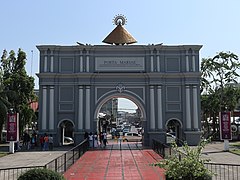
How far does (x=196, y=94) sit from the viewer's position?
1336 inches

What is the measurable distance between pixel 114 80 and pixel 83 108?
13.2ft

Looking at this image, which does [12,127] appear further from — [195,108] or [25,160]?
[195,108]

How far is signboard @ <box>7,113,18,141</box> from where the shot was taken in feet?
93.6

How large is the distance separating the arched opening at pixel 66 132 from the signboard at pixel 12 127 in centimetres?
592

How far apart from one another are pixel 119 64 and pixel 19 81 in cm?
1180

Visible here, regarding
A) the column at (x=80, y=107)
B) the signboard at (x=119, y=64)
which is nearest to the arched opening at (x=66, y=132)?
the column at (x=80, y=107)

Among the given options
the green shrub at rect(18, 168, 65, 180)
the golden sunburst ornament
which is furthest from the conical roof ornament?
the green shrub at rect(18, 168, 65, 180)

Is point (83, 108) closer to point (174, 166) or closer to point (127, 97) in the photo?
point (127, 97)

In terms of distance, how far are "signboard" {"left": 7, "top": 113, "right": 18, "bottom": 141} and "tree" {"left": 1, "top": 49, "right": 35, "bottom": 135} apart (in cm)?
708

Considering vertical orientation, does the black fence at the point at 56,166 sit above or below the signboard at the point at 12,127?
below

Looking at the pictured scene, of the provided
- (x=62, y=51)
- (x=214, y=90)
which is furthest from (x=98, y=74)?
(x=214, y=90)

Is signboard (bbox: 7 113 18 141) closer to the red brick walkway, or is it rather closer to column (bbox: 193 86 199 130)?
the red brick walkway

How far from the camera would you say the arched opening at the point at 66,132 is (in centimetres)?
3506

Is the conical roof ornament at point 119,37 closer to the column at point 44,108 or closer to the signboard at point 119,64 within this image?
the signboard at point 119,64
